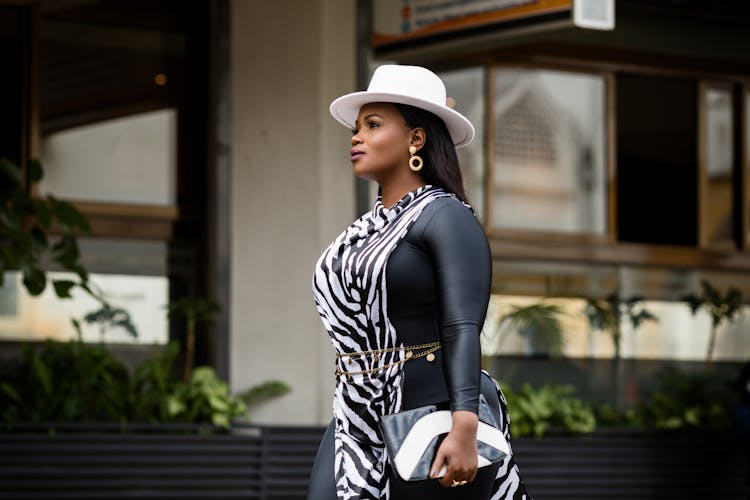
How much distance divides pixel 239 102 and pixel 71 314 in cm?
169

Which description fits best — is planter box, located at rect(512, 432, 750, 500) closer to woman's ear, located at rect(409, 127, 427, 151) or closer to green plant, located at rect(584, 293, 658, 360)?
green plant, located at rect(584, 293, 658, 360)

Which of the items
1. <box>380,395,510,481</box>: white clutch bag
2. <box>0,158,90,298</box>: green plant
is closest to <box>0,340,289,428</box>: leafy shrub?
<box>0,158,90,298</box>: green plant

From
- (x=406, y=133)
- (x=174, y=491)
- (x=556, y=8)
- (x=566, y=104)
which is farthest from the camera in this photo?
(x=566, y=104)

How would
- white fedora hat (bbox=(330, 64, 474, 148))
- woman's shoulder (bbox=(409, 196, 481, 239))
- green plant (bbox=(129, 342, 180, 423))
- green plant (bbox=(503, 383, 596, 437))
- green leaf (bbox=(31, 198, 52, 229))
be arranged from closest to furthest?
woman's shoulder (bbox=(409, 196, 481, 239)) < white fedora hat (bbox=(330, 64, 474, 148)) < green leaf (bbox=(31, 198, 52, 229)) < green plant (bbox=(129, 342, 180, 423)) < green plant (bbox=(503, 383, 596, 437))

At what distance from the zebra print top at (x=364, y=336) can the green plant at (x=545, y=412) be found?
5858mm

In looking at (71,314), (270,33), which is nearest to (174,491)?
(71,314)

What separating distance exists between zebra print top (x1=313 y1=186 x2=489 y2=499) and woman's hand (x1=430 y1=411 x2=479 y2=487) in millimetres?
250

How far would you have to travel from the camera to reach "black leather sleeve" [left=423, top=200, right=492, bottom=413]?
3963mm

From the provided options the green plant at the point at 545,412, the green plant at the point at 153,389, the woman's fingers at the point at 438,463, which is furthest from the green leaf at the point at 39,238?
the woman's fingers at the point at 438,463

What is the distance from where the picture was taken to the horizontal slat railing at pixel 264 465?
862 centimetres

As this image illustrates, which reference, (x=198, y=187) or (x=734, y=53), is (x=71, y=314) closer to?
(x=198, y=187)

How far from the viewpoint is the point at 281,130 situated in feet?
31.7

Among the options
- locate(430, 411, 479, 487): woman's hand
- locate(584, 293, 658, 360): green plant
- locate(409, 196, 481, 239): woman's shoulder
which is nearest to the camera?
locate(430, 411, 479, 487): woman's hand

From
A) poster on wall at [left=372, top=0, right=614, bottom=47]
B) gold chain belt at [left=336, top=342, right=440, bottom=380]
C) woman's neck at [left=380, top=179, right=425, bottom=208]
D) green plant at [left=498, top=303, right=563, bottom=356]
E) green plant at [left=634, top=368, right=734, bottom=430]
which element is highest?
poster on wall at [left=372, top=0, right=614, bottom=47]
